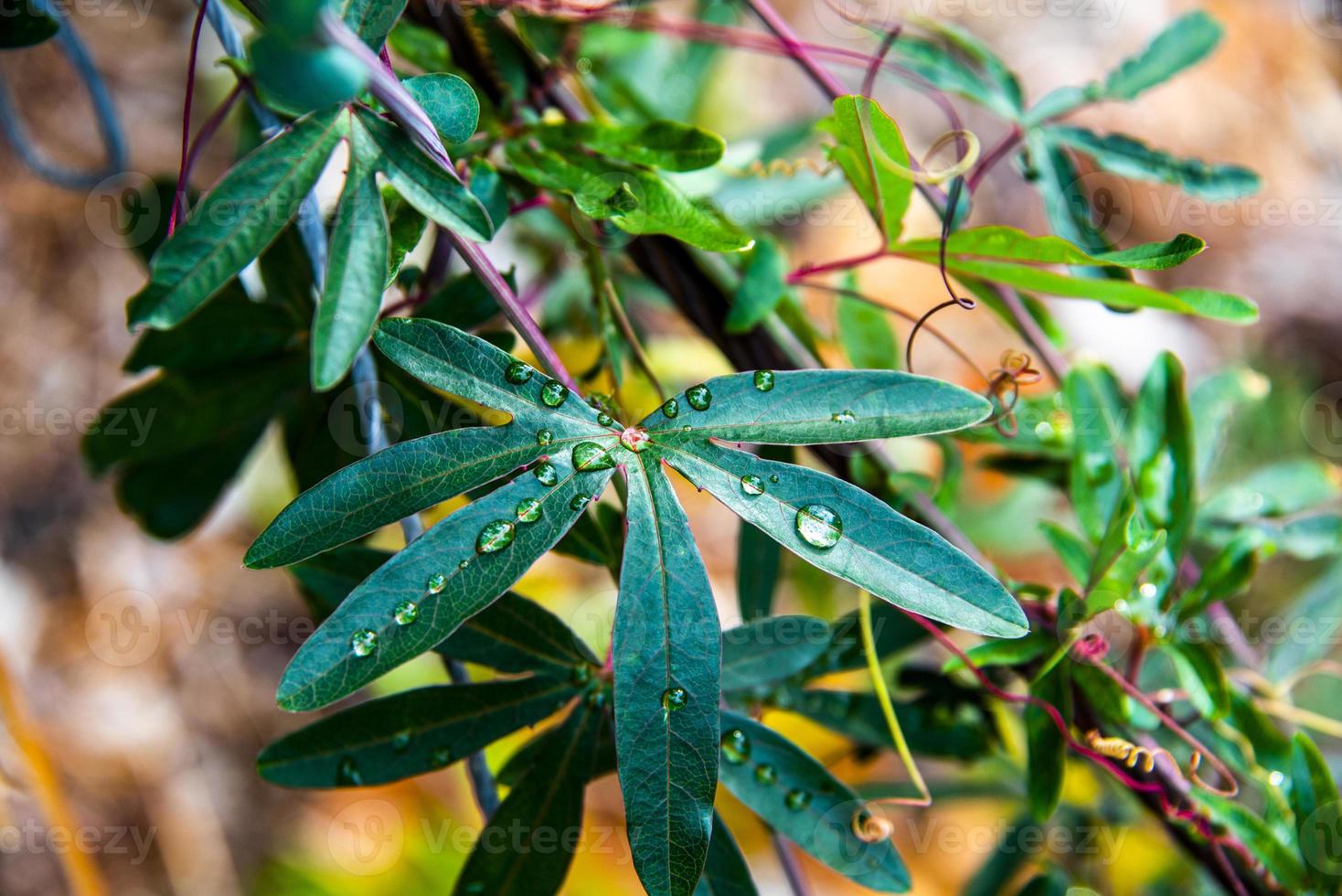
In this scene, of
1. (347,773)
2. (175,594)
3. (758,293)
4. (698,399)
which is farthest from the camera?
(175,594)

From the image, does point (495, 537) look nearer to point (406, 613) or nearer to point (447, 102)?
point (406, 613)

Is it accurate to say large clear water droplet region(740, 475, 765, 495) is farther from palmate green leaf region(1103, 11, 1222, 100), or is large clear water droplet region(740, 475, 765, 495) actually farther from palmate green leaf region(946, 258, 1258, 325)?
palmate green leaf region(1103, 11, 1222, 100)

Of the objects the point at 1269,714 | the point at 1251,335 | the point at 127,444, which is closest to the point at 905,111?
the point at 1251,335

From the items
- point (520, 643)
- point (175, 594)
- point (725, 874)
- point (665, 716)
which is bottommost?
point (175, 594)

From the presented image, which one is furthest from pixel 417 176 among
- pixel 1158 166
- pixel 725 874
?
pixel 1158 166

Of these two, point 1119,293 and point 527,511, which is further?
point 1119,293

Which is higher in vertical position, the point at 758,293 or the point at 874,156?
the point at 874,156
